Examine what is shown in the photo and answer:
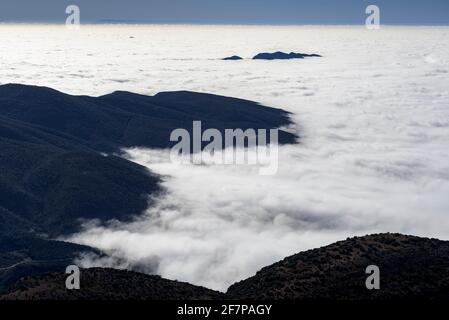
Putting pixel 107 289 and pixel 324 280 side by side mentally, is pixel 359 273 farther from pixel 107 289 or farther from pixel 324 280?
pixel 107 289

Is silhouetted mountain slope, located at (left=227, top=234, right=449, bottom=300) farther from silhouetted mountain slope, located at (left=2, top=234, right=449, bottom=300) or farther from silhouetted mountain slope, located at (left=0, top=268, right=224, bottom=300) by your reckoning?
silhouetted mountain slope, located at (left=0, top=268, right=224, bottom=300)

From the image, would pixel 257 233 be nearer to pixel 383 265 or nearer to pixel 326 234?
pixel 326 234

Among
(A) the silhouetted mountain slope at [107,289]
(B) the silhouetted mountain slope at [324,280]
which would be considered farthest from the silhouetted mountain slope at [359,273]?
(A) the silhouetted mountain slope at [107,289]

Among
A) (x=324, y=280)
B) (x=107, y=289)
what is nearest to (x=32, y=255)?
(x=107, y=289)

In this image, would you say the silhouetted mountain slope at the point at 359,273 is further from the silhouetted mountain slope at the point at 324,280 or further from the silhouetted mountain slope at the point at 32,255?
the silhouetted mountain slope at the point at 32,255

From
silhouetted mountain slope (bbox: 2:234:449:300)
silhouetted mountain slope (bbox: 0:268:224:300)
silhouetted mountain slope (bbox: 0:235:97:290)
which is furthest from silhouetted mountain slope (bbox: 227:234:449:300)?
silhouetted mountain slope (bbox: 0:235:97:290)
